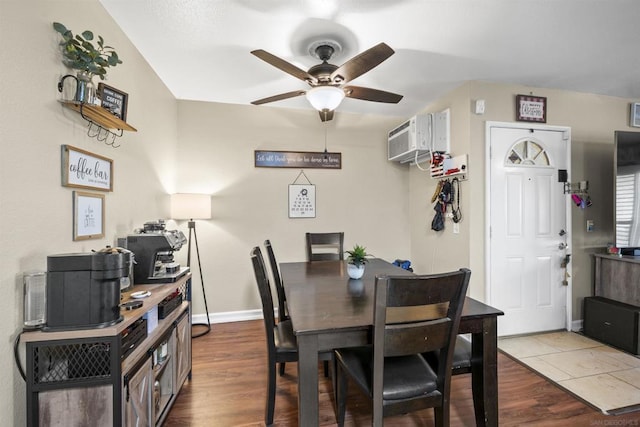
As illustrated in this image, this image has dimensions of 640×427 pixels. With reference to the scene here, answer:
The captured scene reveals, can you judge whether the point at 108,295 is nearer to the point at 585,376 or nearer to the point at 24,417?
the point at 24,417

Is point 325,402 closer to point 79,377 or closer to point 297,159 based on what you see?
point 79,377

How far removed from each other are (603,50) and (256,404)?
3.90m

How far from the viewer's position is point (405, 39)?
2.17 meters

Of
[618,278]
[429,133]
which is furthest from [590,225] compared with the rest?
[429,133]

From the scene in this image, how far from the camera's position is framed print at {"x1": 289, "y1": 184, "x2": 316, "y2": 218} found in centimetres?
362

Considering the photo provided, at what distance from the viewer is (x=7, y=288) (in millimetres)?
1130

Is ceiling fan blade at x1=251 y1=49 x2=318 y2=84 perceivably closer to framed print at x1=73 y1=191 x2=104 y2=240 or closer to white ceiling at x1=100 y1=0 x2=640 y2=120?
white ceiling at x1=100 y1=0 x2=640 y2=120

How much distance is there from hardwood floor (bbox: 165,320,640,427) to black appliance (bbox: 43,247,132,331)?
1046 millimetres

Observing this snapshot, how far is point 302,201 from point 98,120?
90.7 inches

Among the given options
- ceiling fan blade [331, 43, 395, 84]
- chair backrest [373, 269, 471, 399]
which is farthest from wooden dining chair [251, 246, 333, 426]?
ceiling fan blade [331, 43, 395, 84]

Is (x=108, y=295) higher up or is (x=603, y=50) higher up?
(x=603, y=50)

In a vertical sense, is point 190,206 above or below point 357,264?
above

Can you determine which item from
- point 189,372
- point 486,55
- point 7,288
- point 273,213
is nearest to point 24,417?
point 7,288

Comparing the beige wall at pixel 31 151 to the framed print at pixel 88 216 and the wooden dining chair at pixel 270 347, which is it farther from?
the wooden dining chair at pixel 270 347
